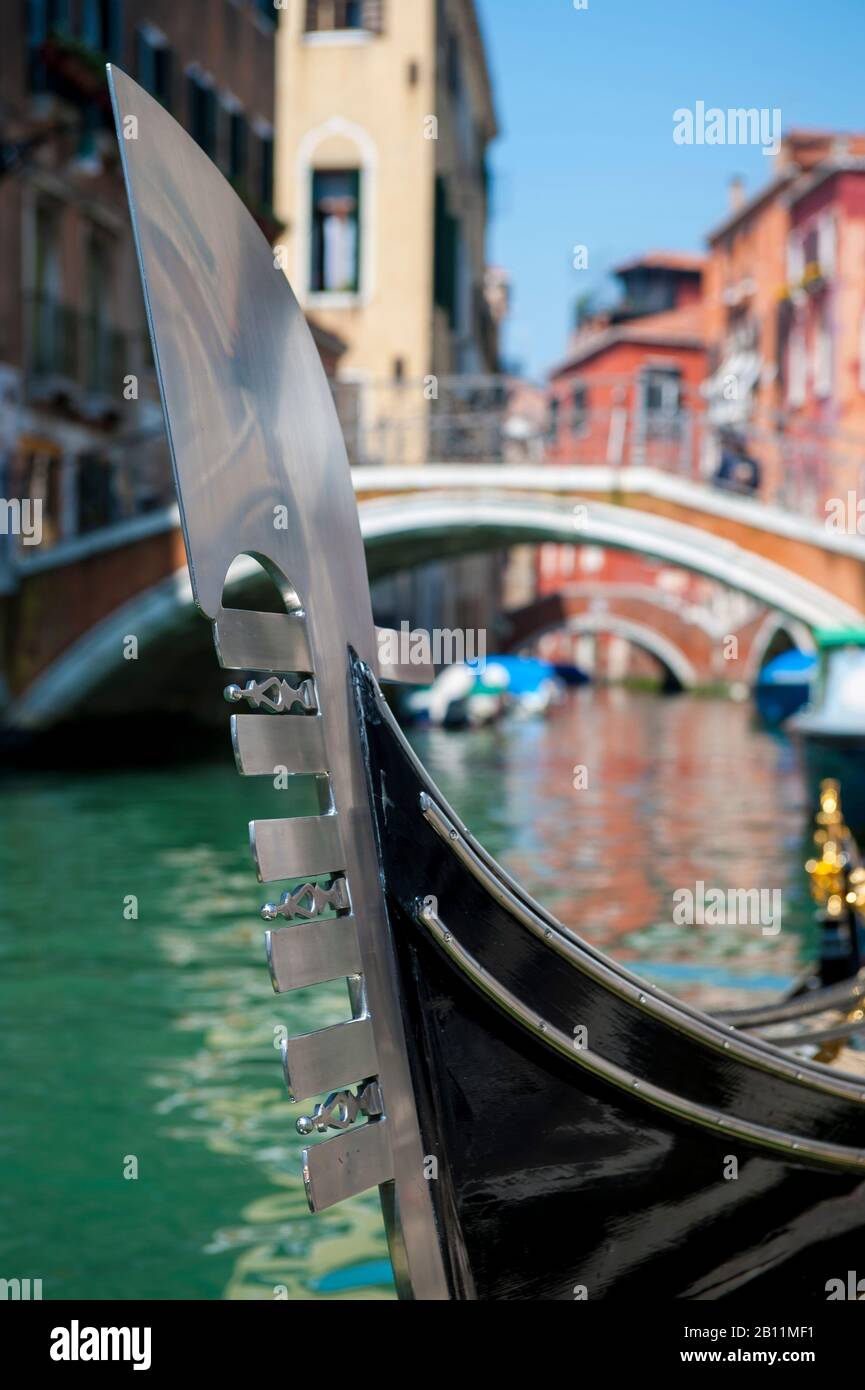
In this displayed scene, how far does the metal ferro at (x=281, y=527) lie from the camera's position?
1098 mm

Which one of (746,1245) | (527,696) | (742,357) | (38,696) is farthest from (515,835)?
(742,357)

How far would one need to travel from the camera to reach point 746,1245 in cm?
144

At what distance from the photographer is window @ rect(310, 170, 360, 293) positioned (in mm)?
12578

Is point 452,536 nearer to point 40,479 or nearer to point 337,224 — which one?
point 40,479

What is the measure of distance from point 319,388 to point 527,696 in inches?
612

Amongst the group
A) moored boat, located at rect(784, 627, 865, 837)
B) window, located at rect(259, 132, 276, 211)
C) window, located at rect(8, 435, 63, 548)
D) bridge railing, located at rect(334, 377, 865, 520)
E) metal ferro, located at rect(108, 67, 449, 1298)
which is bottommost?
moored boat, located at rect(784, 627, 865, 837)

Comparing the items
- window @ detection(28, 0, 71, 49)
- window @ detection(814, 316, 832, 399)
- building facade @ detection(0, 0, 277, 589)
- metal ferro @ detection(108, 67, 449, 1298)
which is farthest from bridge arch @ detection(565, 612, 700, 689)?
metal ferro @ detection(108, 67, 449, 1298)

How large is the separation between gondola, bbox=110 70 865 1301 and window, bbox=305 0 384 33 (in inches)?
478

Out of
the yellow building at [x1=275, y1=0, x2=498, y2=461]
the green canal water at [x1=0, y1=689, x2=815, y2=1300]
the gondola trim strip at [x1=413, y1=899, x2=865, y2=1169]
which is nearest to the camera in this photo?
the gondola trim strip at [x1=413, y1=899, x2=865, y2=1169]

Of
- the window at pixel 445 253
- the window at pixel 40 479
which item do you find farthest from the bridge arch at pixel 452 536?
the window at pixel 445 253

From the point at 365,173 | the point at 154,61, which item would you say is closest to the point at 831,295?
the point at 365,173

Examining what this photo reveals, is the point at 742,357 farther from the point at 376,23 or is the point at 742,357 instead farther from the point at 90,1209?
the point at 90,1209

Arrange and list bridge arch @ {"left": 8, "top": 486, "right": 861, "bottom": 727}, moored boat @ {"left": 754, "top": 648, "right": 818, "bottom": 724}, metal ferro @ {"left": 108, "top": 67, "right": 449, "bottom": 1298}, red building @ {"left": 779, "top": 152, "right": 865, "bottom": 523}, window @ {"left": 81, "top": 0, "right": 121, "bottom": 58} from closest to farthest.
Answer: metal ferro @ {"left": 108, "top": 67, "right": 449, "bottom": 1298}
bridge arch @ {"left": 8, "top": 486, "right": 861, "bottom": 727}
window @ {"left": 81, "top": 0, "right": 121, "bottom": 58}
red building @ {"left": 779, "top": 152, "right": 865, "bottom": 523}
moored boat @ {"left": 754, "top": 648, "right": 818, "bottom": 724}

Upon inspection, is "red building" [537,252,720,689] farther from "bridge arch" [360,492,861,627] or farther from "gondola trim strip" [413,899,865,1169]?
"gondola trim strip" [413,899,865,1169]
